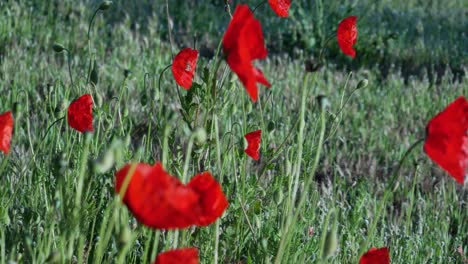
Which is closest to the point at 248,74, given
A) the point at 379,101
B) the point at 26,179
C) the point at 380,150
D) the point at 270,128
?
the point at 270,128

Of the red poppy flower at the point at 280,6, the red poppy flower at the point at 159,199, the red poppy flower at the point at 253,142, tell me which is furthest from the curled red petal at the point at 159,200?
the red poppy flower at the point at 280,6

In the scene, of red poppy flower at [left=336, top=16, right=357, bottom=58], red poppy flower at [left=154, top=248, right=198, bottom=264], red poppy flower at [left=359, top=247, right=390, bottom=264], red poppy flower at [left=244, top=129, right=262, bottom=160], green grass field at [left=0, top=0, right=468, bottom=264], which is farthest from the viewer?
red poppy flower at [left=336, top=16, right=357, bottom=58]

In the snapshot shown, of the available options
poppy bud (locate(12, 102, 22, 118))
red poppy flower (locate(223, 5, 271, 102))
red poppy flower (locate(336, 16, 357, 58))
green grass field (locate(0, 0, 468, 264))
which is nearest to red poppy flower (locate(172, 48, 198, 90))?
green grass field (locate(0, 0, 468, 264))

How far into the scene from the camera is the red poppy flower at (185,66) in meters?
2.08

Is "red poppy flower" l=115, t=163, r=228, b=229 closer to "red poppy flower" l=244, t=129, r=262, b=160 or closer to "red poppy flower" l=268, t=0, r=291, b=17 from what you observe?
"red poppy flower" l=244, t=129, r=262, b=160

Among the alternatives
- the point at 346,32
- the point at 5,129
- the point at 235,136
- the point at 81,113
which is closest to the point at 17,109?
the point at 5,129

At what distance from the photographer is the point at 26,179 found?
268 cm

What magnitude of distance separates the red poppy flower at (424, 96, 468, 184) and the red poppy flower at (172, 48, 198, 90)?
2.51 feet

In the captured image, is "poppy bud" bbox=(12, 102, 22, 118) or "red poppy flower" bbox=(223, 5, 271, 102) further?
"poppy bud" bbox=(12, 102, 22, 118)

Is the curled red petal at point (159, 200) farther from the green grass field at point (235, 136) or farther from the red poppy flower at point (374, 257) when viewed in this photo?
the red poppy flower at point (374, 257)

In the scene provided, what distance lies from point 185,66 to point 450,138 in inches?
32.4

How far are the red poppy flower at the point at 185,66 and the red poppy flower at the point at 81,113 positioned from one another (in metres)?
0.27

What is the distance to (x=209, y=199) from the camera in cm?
136

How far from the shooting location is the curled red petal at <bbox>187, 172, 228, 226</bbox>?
1.36 metres
